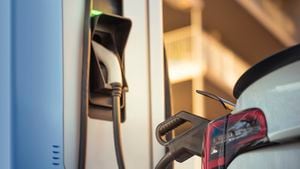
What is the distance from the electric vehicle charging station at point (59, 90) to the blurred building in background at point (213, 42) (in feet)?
5.89

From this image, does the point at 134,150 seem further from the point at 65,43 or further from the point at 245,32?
the point at 245,32

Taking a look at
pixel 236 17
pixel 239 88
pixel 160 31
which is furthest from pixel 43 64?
pixel 236 17

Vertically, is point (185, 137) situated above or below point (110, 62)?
below

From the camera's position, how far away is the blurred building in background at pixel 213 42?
329 cm

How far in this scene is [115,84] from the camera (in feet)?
3.74

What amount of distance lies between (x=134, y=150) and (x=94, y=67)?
20 centimetres

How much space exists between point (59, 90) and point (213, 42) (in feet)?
8.32

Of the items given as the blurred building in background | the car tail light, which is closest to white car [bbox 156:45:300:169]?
the car tail light

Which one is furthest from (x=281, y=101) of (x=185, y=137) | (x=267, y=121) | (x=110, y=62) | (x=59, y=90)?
(x=110, y=62)

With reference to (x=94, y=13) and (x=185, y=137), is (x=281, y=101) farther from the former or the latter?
(x=94, y=13)

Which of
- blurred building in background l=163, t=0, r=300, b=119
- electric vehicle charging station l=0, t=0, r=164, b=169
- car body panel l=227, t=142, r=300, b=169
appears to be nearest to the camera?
car body panel l=227, t=142, r=300, b=169

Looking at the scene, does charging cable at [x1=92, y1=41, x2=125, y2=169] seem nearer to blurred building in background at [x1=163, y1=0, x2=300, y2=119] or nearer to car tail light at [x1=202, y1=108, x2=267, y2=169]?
car tail light at [x1=202, y1=108, x2=267, y2=169]

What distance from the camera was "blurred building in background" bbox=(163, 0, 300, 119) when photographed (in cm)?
329

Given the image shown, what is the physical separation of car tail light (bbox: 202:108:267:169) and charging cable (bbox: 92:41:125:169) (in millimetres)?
355
